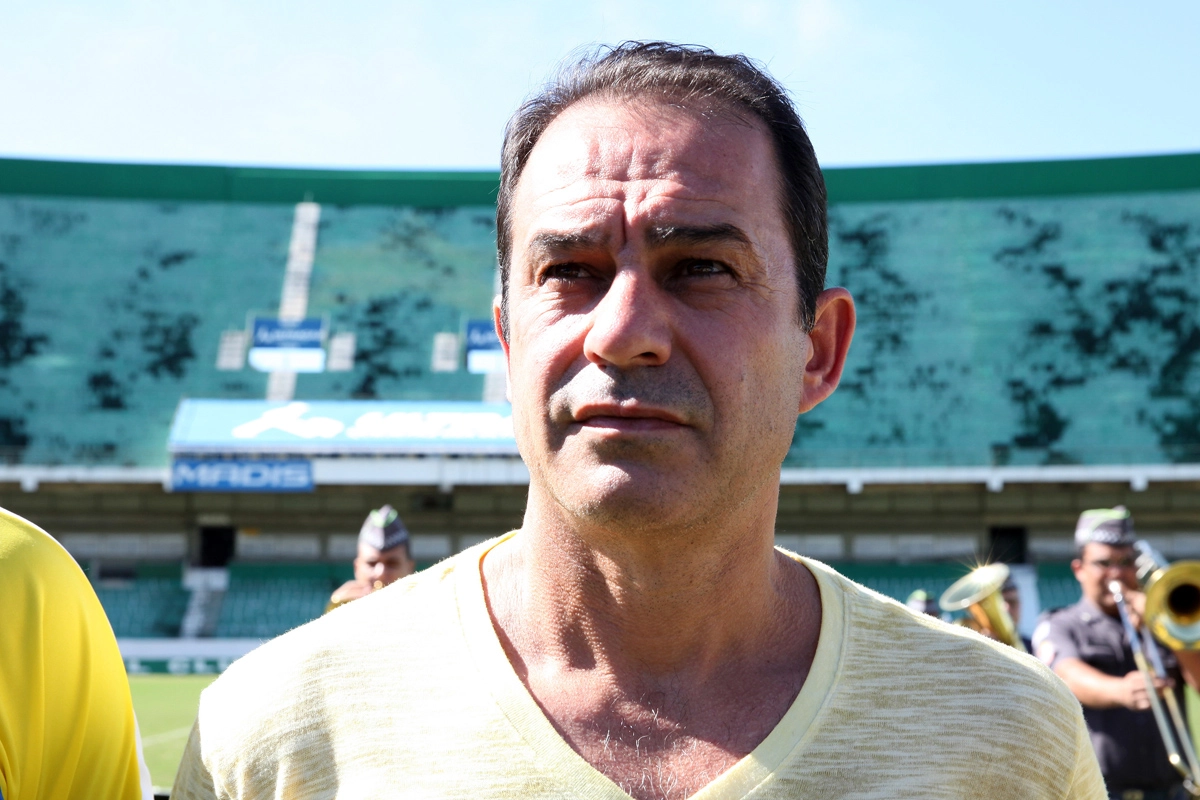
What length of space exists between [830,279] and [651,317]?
89.2 feet

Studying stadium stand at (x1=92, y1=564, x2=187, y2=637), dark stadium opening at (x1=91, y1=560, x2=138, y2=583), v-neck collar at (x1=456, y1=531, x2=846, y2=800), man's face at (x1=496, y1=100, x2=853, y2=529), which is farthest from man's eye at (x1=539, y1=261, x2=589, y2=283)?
dark stadium opening at (x1=91, y1=560, x2=138, y2=583)

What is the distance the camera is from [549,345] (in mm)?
1610

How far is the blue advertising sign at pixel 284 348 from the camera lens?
27.0 meters

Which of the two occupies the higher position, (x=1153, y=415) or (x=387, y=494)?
(x=1153, y=415)

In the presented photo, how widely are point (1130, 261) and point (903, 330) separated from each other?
552cm

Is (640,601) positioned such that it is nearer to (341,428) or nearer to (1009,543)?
(341,428)

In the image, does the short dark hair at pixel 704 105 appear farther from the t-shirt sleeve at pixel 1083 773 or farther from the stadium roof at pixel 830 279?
the stadium roof at pixel 830 279

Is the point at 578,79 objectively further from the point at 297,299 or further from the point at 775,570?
the point at 297,299

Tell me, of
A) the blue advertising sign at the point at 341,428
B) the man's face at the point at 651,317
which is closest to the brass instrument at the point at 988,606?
the man's face at the point at 651,317

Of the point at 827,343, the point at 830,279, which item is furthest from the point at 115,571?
the point at 827,343

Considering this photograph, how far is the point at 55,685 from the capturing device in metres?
1.62

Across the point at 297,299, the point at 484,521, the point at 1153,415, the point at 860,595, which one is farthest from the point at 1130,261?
the point at 860,595

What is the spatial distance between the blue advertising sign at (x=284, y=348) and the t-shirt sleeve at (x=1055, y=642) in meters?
22.7

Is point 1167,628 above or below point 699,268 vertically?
below
